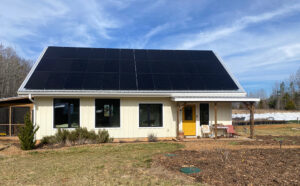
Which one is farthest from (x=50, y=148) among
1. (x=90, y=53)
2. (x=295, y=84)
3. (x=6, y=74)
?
(x=295, y=84)

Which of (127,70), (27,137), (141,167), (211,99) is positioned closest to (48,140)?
(27,137)

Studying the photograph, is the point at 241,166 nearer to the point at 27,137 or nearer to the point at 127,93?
the point at 127,93

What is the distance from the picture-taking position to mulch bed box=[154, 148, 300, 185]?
220 inches

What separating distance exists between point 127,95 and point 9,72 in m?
26.4

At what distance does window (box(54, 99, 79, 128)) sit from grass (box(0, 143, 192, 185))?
195 centimetres

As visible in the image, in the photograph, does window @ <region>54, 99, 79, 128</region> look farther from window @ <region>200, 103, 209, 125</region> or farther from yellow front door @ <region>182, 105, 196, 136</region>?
window @ <region>200, 103, 209, 125</region>

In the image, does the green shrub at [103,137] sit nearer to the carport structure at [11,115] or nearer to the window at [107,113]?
the window at [107,113]

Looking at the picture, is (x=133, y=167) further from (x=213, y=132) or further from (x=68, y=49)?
(x=68, y=49)

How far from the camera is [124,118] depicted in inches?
486

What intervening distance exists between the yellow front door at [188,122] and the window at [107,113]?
11.8ft

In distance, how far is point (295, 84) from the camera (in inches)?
1764

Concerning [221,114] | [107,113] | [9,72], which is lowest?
[221,114]

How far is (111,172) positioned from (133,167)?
2.53ft

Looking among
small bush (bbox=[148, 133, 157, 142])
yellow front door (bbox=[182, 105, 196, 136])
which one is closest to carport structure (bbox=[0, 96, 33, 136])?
small bush (bbox=[148, 133, 157, 142])
